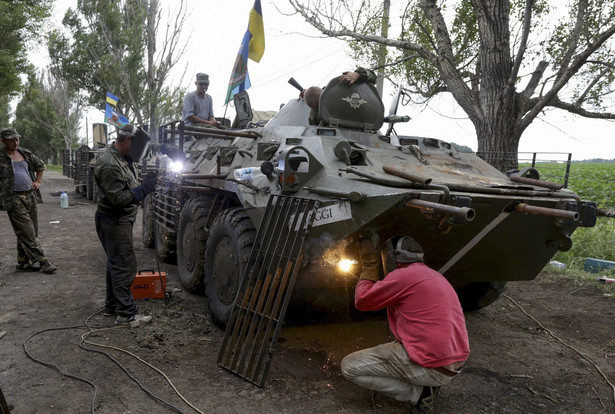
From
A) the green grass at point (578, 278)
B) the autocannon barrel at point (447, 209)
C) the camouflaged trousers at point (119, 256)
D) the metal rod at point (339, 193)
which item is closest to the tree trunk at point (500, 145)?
the green grass at point (578, 278)

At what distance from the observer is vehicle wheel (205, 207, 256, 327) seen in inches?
167

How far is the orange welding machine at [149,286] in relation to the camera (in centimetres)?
521

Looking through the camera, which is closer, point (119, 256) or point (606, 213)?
point (606, 213)

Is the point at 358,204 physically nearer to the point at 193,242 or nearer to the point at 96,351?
the point at 96,351

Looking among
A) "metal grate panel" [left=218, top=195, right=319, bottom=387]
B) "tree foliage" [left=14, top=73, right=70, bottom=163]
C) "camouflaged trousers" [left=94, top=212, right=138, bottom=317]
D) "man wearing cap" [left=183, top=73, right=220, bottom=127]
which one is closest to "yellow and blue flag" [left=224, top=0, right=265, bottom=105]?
"man wearing cap" [left=183, top=73, right=220, bottom=127]

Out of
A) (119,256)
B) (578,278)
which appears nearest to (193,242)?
(119,256)

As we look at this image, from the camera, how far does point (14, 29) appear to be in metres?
14.6

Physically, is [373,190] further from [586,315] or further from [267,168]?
[586,315]

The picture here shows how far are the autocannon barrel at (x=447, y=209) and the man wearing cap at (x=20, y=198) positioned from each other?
16.6 feet

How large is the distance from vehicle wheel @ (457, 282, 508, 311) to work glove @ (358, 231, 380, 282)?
225cm

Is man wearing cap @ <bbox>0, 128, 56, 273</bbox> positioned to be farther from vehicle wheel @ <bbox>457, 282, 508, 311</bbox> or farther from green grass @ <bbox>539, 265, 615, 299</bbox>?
green grass @ <bbox>539, 265, 615, 299</bbox>

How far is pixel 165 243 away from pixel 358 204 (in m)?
4.28

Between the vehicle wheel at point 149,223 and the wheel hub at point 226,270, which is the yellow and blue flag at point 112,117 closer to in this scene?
the vehicle wheel at point 149,223

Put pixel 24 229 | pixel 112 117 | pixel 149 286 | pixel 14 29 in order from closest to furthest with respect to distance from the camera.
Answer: pixel 149 286, pixel 24 229, pixel 14 29, pixel 112 117
